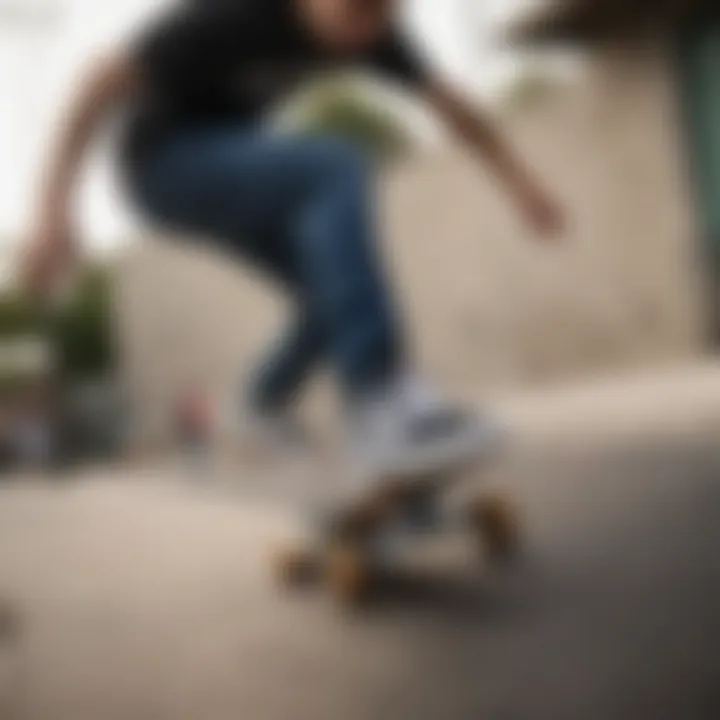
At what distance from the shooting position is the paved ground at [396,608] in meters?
0.53

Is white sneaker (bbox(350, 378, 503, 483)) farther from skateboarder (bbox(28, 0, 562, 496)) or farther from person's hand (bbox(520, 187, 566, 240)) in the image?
person's hand (bbox(520, 187, 566, 240))

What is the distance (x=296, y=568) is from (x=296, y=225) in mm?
190

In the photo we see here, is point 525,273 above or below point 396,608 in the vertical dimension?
above

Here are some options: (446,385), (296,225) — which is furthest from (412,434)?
(296,225)

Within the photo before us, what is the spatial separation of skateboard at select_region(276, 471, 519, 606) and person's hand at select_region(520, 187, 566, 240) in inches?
5.7

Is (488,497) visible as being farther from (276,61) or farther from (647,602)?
(276,61)

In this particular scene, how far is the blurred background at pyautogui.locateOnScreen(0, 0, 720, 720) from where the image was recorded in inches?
21.0

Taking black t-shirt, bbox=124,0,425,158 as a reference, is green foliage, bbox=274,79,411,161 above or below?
below

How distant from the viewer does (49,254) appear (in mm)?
539

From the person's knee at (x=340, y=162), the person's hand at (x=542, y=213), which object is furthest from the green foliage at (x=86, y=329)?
the person's hand at (x=542, y=213)

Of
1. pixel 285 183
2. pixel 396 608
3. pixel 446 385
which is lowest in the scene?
pixel 396 608

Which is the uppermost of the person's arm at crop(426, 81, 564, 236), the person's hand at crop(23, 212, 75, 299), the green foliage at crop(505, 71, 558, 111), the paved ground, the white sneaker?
the green foliage at crop(505, 71, 558, 111)

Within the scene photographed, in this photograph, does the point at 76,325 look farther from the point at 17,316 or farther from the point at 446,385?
the point at 446,385

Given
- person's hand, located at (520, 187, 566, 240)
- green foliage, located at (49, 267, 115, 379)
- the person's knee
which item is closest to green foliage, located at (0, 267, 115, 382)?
green foliage, located at (49, 267, 115, 379)
